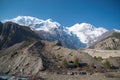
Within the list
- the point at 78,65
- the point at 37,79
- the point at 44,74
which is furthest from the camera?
the point at 78,65

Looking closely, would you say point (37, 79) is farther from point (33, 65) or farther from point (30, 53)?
point (30, 53)

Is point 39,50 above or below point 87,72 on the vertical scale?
above

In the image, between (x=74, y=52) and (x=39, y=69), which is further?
(x=74, y=52)

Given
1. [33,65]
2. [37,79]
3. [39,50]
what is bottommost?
[37,79]

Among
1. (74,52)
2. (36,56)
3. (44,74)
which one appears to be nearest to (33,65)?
(36,56)

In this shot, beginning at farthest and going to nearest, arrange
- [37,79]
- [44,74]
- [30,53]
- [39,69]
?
[30,53], [39,69], [44,74], [37,79]

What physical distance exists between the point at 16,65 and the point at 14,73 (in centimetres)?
871

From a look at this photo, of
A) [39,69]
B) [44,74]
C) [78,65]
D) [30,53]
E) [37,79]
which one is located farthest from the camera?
[30,53]

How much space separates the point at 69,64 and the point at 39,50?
88.2 feet

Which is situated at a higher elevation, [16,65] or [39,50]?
[39,50]

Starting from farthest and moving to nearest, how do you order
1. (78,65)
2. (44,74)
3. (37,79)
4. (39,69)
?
(78,65) < (39,69) < (44,74) < (37,79)

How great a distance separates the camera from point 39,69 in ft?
424

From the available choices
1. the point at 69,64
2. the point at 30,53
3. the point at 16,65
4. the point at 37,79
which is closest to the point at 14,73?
the point at 16,65

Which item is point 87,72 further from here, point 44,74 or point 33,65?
point 33,65
